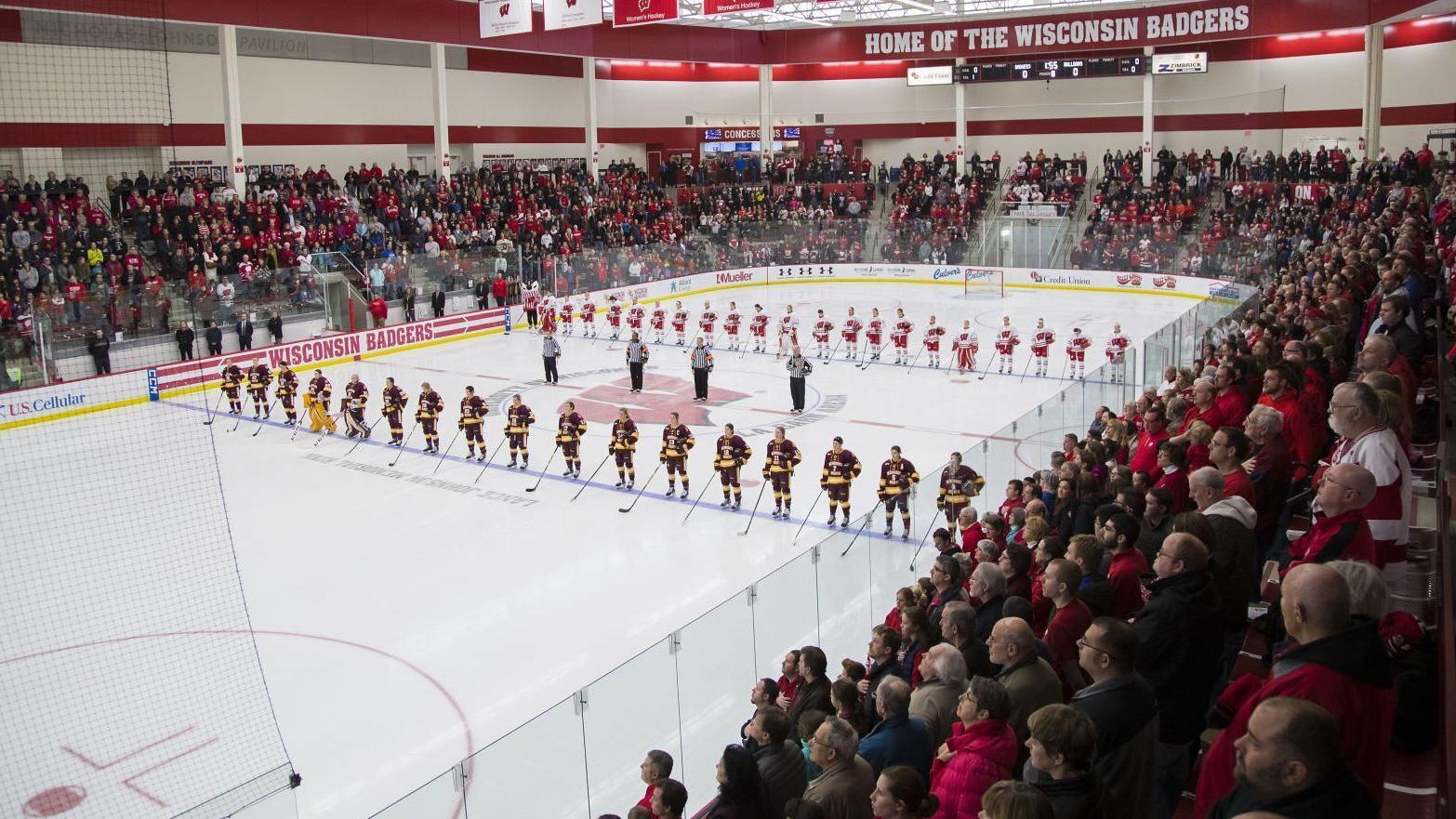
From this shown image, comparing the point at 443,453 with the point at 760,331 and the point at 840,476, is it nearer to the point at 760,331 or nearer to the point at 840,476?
the point at 840,476

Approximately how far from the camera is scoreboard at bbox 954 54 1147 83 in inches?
1550

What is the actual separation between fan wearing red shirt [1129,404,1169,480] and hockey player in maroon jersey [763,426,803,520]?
5779mm

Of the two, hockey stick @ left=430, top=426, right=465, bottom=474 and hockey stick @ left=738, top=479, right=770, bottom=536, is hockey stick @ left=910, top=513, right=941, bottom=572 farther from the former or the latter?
hockey stick @ left=430, top=426, right=465, bottom=474

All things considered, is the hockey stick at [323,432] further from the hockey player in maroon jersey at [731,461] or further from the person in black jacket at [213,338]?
the hockey player in maroon jersey at [731,461]

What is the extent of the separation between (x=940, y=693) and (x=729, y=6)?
1715 centimetres

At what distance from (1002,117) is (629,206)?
52.3 ft

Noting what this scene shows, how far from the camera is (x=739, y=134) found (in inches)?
1813

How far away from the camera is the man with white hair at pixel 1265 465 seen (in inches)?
243

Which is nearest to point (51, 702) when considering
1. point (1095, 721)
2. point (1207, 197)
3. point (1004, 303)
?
point (1095, 721)

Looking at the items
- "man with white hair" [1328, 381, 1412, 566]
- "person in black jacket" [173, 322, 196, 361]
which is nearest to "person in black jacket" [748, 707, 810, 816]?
"man with white hair" [1328, 381, 1412, 566]

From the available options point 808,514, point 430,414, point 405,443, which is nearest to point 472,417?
point 430,414

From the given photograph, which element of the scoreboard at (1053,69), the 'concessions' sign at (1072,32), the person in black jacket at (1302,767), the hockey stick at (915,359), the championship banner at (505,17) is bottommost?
the hockey stick at (915,359)

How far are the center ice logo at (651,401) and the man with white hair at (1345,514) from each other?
14.8m

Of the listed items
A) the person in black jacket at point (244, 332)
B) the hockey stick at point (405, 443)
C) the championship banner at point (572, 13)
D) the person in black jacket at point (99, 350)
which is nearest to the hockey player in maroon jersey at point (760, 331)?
the championship banner at point (572, 13)
